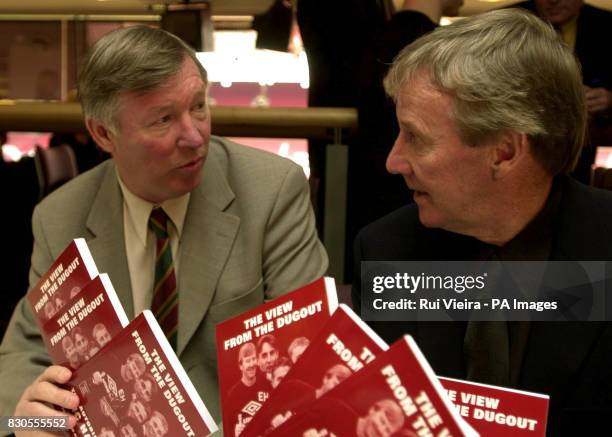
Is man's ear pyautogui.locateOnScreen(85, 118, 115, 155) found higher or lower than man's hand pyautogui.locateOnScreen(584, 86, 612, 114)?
lower

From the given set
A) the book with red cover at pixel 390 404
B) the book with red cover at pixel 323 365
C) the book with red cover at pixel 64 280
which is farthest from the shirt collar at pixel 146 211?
the book with red cover at pixel 390 404

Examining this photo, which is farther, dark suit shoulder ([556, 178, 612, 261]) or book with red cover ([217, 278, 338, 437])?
dark suit shoulder ([556, 178, 612, 261])

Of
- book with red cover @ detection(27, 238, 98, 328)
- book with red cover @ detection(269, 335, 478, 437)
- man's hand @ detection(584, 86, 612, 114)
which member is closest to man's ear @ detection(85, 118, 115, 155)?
book with red cover @ detection(27, 238, 98, 328)

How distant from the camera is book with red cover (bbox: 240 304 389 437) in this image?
90 cm

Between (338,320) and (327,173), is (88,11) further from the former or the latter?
(338,320)

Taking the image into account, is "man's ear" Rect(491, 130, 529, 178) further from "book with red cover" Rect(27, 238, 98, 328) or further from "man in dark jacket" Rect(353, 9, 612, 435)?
"book with red cover" Rect(27, 238, 98, 328)

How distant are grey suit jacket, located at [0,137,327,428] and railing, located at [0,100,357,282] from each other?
0.66 m

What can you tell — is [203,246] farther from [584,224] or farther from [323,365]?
[323,365]

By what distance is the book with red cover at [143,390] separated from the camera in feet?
3.49

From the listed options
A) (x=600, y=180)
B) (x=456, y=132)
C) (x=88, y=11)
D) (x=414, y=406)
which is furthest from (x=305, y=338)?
(x=88, y=11)

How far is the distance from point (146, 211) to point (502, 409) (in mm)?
1139

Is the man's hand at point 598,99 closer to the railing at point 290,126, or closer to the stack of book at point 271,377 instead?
the railing at point 290,126

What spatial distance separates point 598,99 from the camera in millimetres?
2354

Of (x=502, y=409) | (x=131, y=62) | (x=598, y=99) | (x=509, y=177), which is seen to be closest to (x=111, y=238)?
(x=131, y=62)
